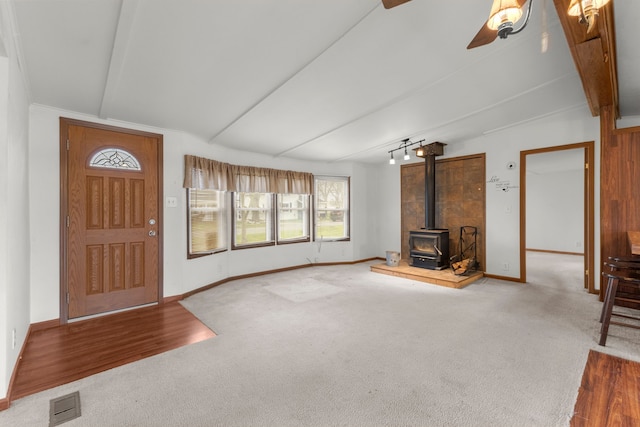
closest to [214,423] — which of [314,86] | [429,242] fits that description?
[314,86]

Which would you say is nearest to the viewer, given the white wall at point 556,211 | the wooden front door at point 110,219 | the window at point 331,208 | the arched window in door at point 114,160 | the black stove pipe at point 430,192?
the wooden front door at point 110,219

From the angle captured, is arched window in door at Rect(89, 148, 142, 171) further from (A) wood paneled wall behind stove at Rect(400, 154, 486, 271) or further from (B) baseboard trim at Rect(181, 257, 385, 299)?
(A) wood paneled wall behind stove at Rect(400, 154, 486, 271)

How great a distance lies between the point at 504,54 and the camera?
2.62 meters

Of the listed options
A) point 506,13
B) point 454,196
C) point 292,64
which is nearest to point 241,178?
point 292,64

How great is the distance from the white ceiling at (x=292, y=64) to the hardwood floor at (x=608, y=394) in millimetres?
2700

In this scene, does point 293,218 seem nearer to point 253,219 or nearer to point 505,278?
point 253,219

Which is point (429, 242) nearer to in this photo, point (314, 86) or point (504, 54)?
point (504, 54)

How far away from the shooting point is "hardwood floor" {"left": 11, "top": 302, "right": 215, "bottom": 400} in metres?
2.20

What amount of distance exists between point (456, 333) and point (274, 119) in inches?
127

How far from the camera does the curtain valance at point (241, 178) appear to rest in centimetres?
416

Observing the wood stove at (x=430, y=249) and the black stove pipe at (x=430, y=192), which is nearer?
the wood stove at (x=430, y=249)

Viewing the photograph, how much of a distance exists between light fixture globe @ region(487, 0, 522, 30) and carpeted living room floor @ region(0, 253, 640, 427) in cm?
214

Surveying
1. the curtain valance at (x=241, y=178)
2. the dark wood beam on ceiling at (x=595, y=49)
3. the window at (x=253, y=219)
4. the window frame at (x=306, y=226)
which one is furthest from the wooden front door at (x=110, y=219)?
the dark wood beam on ceiling at (x=595, y=49)

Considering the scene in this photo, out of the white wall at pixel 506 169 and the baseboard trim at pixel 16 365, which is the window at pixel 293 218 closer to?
the white wall at pixel 506 169
